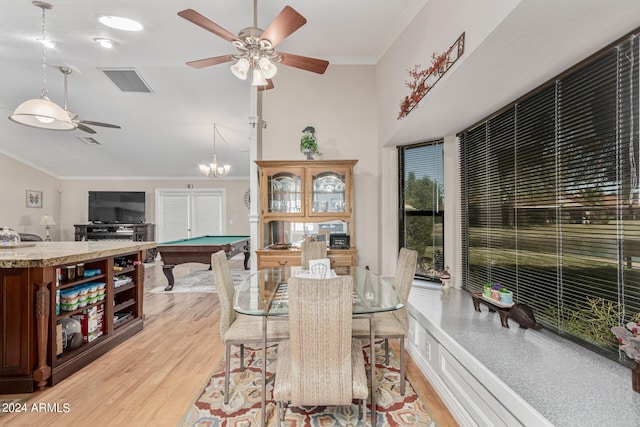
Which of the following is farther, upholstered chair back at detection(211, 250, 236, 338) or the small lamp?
the small lamp

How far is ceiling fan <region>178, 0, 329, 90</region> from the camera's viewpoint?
6.24ft

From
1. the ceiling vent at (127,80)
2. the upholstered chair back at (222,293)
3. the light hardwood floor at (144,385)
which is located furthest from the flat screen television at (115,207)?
the upholstered chair back at (222,293)

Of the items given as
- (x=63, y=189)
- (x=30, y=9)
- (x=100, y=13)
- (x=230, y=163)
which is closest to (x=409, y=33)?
(x=100, y=13)

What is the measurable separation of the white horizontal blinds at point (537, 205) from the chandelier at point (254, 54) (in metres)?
1.89

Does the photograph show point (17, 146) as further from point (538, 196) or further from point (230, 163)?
point (538, 196)

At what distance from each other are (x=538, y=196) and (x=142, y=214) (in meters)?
9.27

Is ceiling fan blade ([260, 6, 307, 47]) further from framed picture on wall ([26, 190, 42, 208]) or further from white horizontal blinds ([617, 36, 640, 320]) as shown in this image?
framed picture on wall ([26, 190, 42, 208])

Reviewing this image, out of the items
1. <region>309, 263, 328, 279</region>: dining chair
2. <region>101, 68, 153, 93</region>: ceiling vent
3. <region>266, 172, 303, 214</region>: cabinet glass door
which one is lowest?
<region>309, 263, 328, 279</region>: dining chair

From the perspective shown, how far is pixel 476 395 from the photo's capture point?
1.57 meters

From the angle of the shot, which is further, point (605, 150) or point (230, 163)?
point (230, 163)

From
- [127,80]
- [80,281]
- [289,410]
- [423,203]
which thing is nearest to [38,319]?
[80,281]

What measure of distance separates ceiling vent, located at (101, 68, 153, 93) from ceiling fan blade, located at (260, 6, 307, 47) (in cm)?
351

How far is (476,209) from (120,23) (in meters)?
3.90

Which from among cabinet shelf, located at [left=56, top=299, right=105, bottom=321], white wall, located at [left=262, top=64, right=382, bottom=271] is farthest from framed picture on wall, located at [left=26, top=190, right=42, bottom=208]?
white wall, located at [left=262, top=64, right=382, bottom=271]
